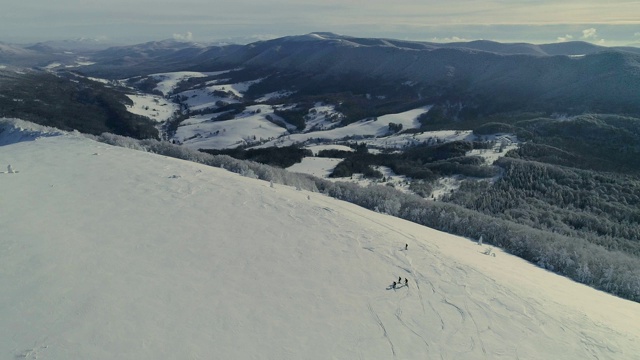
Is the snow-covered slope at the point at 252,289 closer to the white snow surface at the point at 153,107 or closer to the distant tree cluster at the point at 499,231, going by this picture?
the distant tree cluster at the point at 499,231

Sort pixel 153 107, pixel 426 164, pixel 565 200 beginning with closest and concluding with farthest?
pixel 565 200 < pixel 426 164 < pixel 153 107

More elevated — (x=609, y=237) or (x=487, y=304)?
(x=487, y=304)

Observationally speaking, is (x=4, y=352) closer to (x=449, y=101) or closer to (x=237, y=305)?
(x=237, y=305)

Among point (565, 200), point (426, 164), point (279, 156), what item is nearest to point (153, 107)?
point (279, 156)

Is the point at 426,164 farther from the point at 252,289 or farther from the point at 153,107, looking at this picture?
the point at 153,107

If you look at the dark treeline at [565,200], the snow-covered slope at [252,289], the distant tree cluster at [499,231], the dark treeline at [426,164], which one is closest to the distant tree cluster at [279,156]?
the dark treeline at [426,164]

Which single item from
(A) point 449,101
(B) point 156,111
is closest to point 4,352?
(A) point 449,101

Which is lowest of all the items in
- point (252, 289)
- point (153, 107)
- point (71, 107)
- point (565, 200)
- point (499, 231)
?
point (153, 107)

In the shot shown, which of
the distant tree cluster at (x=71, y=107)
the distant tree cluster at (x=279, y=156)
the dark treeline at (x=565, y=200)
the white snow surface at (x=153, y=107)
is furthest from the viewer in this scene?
the white snow surface at (x=153, y=107)
